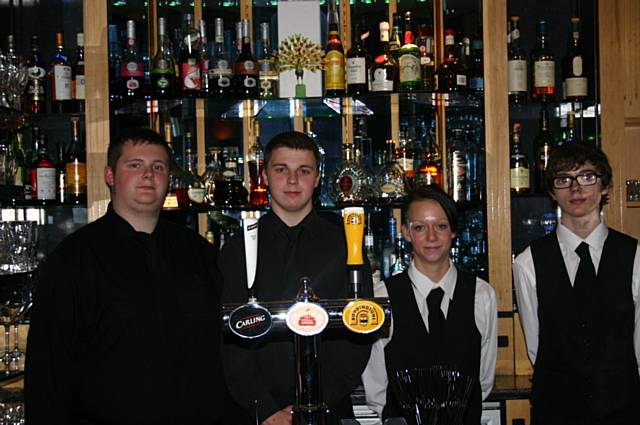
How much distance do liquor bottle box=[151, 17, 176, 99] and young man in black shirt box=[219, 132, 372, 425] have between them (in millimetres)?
945

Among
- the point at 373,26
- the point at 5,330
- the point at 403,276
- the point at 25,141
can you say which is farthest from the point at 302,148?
the point at 25,141

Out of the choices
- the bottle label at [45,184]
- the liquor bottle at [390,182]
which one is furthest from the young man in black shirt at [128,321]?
the liquor bottle at [390,182]

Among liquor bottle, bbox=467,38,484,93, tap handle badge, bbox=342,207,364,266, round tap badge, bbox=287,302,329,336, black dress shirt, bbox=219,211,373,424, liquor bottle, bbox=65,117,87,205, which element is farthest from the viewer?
liquor bottle, bbox=65,117,87,205

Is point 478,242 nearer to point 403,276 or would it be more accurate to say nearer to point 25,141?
point 403,276

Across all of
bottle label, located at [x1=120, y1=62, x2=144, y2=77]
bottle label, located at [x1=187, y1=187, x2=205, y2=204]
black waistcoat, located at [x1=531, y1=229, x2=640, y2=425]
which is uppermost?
bottle label, located at [x1=120, y1=62, x2=144, y2=77]

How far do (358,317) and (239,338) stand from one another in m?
0.20

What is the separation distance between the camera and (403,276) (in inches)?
97.7

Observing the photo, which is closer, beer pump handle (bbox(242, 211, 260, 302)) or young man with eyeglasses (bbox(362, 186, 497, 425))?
beer pump handle (bbox(242, 211, 260, 302))

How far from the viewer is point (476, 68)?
3014 millimetres

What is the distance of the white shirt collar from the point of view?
7.95ft

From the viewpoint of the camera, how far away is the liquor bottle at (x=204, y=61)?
10.0 ft

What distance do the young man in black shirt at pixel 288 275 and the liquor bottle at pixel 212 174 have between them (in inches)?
34.4

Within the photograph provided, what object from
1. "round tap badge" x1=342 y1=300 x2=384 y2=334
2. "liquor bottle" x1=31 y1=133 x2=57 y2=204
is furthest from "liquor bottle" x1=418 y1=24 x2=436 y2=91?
"round tap badge" x1=342 y1=300 x2=384 y2=334

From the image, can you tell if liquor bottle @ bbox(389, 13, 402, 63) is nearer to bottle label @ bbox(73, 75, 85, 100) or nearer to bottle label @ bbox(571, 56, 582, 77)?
bottle label @ bbox(571, 56, 582, 77)
